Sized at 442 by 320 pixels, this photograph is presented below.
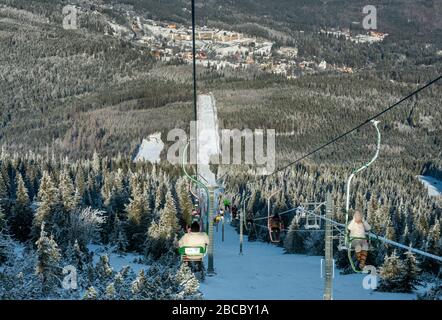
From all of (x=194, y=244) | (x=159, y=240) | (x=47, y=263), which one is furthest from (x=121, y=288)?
(x=159, y=240)

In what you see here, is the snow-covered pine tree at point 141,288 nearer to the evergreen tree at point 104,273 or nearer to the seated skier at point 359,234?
the evergreen tree at point 104,273

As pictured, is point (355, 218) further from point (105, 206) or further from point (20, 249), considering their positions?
point (105, 206)

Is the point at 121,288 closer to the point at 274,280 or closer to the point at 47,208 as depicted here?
the point at 274,280

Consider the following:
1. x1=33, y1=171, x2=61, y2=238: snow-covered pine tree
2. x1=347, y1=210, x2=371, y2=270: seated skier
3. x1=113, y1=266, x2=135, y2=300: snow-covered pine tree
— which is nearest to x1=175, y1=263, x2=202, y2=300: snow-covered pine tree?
x1=113, y1=266, x2=135, y2=300: snow-covered pine tree

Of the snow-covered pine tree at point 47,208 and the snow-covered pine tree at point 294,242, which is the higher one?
the snow-covered pine tree at point 47,208

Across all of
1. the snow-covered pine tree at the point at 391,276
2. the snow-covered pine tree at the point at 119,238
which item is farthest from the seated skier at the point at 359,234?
the snow-covered pine tree at the point at 119,238

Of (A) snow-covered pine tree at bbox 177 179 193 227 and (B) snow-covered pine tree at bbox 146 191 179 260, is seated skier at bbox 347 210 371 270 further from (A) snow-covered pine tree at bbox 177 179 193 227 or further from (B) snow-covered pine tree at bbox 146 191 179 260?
(A) snow-covered pine tree at bbox 177 179 193 227
